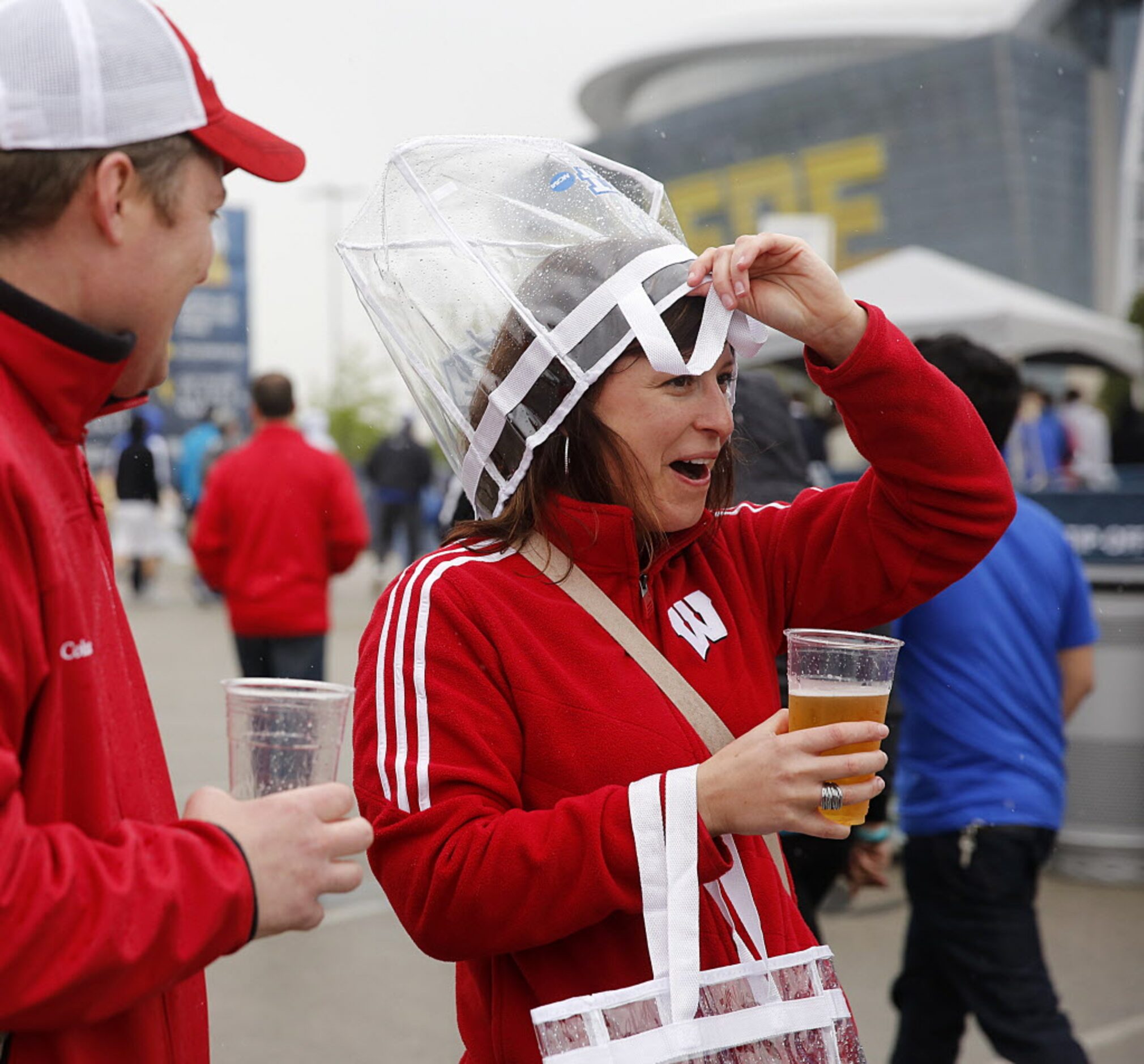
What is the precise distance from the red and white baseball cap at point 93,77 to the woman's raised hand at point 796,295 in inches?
30.9

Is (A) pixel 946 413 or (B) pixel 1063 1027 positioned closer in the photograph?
(A) pixel 946 413

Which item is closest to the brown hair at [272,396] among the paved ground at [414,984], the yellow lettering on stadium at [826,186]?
the paved ground at [414,984]

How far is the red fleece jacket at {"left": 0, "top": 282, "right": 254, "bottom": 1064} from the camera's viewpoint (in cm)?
123

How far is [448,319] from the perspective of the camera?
7.11 feet

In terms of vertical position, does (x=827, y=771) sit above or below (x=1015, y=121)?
below

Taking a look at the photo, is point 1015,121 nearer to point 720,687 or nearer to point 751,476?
point 751,476

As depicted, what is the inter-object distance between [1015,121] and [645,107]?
23445 millimetres

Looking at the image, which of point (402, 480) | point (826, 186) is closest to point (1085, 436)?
point (402, 480)

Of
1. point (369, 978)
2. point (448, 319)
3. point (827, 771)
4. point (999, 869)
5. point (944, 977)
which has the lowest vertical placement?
point (369, 978)

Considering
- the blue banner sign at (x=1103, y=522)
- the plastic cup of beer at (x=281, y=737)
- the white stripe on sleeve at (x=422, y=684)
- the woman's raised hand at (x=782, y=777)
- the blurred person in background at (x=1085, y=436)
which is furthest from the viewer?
the blurred person in background at (x=1085, y=436)

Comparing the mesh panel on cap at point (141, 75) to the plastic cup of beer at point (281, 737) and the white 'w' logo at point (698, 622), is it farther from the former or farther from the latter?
the white 'w' logo at point (698, 622)

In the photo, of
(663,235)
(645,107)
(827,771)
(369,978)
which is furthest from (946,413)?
(645,107)

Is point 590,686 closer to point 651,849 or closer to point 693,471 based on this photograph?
point 651,849

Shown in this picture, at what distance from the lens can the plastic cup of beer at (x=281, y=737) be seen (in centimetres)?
150
